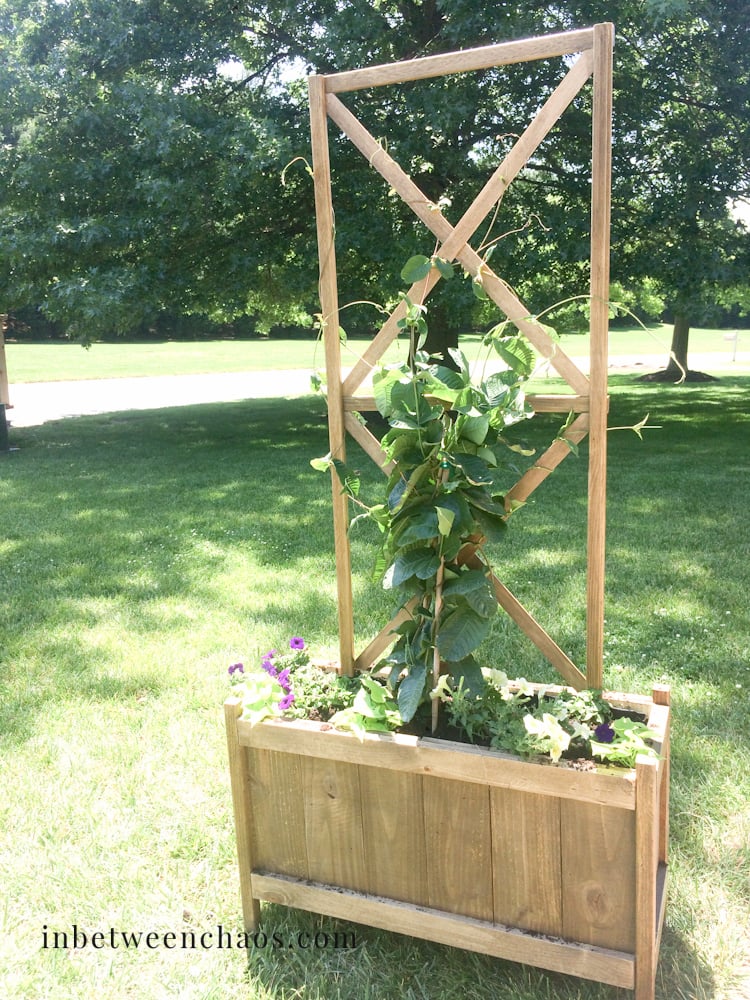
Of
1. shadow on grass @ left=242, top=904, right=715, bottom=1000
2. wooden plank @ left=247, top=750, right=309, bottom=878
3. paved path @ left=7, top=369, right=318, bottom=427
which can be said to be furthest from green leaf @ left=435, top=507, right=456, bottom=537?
paved path @ left=7, top=369, right=318, bottom=427

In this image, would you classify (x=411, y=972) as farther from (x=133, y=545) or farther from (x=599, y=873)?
(x=133, y=545)

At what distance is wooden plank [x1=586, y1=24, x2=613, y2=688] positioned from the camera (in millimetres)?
1893

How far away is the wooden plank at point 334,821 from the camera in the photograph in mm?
A: 2021

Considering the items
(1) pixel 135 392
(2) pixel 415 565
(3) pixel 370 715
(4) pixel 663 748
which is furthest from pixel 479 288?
(1) pixel 135 392

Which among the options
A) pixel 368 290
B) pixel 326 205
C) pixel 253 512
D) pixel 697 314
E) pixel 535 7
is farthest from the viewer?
pixel 368 290

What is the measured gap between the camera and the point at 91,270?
8.93 m

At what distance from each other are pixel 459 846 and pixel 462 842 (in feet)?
0.04

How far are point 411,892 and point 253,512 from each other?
14.9 feet

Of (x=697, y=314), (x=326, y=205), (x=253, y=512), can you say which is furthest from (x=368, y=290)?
(x=326, y=205)

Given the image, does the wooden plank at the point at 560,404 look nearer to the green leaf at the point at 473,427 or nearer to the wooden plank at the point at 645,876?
the green leaf at the point at 473,427

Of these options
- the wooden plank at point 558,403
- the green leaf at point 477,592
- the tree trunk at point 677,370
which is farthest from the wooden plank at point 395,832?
the tree trunk at point 677,370

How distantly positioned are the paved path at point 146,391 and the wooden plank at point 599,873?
38.4 feet

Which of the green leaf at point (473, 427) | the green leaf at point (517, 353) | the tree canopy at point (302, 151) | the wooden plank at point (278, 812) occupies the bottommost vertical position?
the wooden plank at point (278, 812)

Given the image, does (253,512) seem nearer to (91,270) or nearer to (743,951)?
(91,270)
